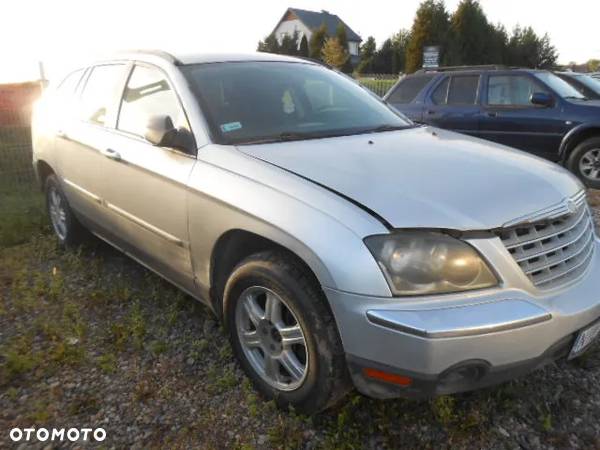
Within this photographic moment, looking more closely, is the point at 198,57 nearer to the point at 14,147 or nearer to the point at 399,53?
the point at 14,147

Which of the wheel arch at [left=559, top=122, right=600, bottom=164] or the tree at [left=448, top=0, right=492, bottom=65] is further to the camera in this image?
the tree at [left=448, top=0, right=492, bottom=65]

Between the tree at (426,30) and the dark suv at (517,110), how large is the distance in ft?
94.5

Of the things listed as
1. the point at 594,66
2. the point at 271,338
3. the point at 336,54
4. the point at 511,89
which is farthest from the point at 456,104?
the point at 594,66

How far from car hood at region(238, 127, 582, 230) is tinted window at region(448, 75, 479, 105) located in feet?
16.9

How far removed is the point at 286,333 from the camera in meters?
2.26

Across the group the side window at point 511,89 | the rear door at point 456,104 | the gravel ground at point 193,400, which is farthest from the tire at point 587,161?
the gravel ground at point 193,400

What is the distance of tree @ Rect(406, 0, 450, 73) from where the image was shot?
115ft

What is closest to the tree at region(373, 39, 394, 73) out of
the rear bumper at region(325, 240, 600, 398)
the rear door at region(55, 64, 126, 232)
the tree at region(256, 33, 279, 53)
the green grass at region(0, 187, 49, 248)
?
the tree at region(256, 33, 279, 53)

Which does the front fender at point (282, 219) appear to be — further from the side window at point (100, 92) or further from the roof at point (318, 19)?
the roof at point (318, 19)

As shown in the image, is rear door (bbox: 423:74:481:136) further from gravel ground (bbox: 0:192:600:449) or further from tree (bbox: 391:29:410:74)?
tree (bbox: 391:29:410:74)

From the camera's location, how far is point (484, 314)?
1838 millimetres

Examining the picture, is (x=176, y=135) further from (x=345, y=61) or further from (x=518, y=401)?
(x=345, y=61)

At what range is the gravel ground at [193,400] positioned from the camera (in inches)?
88.4

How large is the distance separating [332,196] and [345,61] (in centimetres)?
4141
